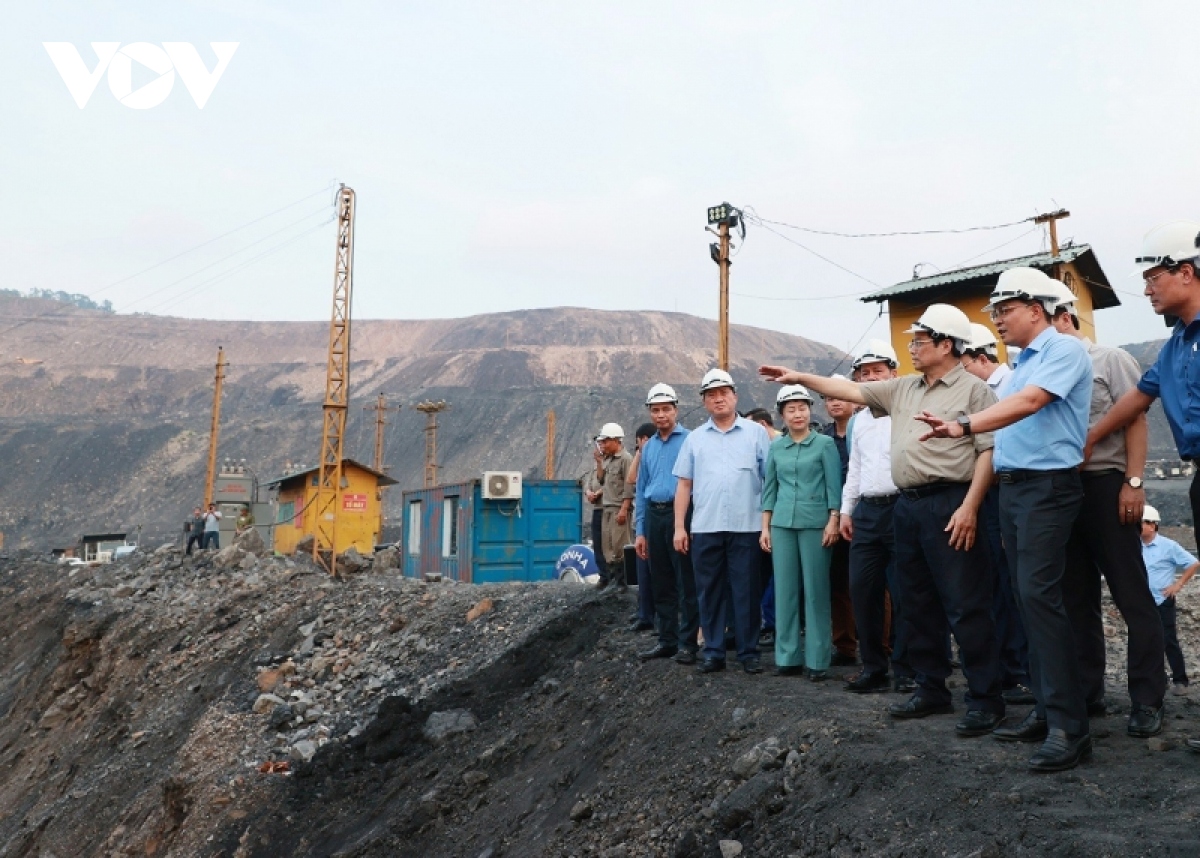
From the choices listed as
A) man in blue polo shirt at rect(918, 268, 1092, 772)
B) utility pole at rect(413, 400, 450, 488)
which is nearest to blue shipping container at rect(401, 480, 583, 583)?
man in blue polo shirt at rect(918, 268, 1092, 772)

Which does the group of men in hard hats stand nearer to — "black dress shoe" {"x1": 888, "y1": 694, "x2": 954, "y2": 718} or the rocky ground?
"black dress shoe" {"x1": 888, "y1": 694, "x2": 954, "y2": 718}

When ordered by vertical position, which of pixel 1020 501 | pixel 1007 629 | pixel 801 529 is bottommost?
pixel 1007 629

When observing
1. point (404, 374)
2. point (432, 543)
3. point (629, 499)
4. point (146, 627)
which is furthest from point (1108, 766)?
point (404, 374)

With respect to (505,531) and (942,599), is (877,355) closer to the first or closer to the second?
(942,599)

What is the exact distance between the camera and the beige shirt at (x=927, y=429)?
4.36m

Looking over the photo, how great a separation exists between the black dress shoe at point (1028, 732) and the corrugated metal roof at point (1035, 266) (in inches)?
809

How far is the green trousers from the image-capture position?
5.70 meters

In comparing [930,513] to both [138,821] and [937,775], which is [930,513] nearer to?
[937,775]

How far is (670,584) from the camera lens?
269 inches

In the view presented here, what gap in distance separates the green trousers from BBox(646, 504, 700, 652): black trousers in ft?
2.69

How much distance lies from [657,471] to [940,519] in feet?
8.95

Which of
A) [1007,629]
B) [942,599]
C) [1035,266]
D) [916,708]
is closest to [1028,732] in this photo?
[916,708]

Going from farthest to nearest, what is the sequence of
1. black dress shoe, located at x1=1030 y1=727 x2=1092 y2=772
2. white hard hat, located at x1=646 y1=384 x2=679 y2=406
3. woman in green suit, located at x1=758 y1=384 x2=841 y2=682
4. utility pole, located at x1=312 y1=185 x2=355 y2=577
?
utility pole, located at x1=312 y1=185 x2=355 y2=577, white hard hat, located at x1=646 y1=384 x2=679 y2=406, woman in green suit, located at x1=758 y1=384 x2=841 y2=682, black dress shoe, located at x1=1030 y1=727 x2=1092 y2=772

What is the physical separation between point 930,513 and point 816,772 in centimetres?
129
